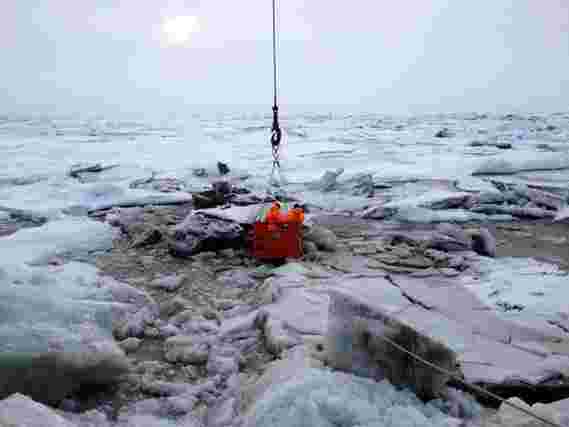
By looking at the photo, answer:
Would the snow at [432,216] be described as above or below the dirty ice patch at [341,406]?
below

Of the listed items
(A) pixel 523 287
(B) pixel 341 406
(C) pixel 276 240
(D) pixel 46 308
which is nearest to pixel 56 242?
(C) pixel 276 240

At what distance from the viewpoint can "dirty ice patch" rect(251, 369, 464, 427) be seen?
135cm

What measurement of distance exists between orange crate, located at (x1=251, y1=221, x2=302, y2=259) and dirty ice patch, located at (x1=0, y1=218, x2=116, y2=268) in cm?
149

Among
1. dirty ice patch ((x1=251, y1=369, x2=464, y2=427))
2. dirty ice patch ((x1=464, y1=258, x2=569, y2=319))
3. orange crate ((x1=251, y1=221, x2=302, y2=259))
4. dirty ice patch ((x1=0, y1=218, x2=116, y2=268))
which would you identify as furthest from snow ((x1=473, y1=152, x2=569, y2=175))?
dirty ice patch ((x1=251, y1=369, x2=464, y2=427))

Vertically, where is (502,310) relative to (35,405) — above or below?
below

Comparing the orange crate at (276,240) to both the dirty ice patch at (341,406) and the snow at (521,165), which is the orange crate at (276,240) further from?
the snow at (521,165)

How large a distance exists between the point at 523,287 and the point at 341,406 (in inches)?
76.9

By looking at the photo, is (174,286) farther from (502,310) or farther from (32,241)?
(502,310)

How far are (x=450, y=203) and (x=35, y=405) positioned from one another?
5050 millimetres

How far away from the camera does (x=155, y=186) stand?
23.9 feet

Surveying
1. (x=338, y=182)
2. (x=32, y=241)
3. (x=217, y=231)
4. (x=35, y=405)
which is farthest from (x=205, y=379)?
(x=338, y=182)

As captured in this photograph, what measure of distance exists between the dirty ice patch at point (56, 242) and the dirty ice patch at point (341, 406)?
111 inches

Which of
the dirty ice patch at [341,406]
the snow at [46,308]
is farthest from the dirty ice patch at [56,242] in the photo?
the dirty ice patch at [341,406]

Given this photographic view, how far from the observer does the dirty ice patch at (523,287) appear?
2.50m
